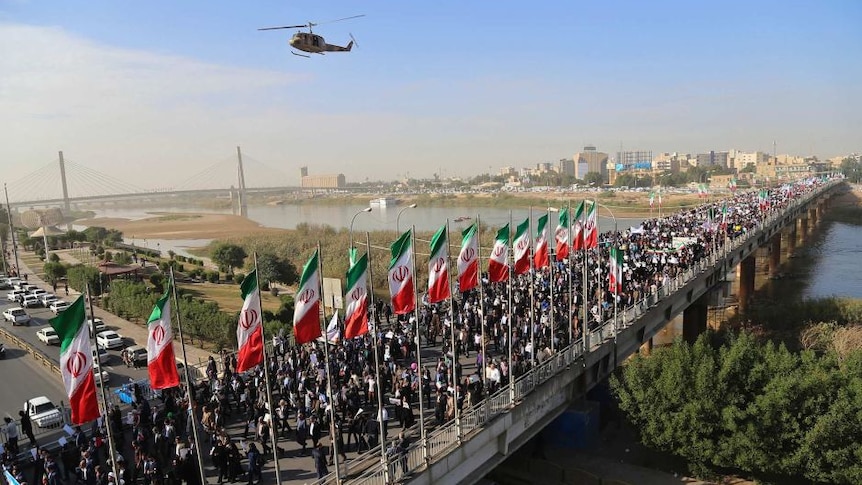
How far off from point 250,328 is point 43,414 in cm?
1447

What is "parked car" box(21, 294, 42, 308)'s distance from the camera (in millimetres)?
48406

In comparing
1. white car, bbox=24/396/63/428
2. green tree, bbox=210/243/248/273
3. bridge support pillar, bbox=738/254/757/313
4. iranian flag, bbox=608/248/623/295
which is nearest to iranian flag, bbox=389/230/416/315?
iranian flag, bbox=608/248/623/295

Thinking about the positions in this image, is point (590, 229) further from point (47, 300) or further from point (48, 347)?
point (47, 300)

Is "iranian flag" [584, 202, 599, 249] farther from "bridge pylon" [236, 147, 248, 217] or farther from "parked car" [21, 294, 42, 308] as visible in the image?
"bridge pylon" [236, 147, 248, 217]

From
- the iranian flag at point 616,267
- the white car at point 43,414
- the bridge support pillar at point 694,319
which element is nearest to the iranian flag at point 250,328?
the white car at point 43,414

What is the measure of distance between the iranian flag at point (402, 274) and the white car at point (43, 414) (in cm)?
1417

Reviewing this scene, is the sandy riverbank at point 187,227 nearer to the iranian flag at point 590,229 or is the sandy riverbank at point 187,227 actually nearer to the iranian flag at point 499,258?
the iranian flag at point 590,229

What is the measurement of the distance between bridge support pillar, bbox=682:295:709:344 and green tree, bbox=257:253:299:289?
Answer: 3359cm

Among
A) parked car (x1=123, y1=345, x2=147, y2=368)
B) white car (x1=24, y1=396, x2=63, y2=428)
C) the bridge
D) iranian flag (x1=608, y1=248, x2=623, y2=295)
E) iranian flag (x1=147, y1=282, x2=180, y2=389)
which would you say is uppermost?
iranian flag (x1=147, y1=282, x2=180, y2=389)

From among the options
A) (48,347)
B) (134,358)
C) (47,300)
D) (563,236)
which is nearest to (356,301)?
(563,236)

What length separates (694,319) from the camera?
37312 mm

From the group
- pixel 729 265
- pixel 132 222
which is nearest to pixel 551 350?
pixel 729 265

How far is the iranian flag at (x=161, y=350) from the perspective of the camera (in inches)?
437

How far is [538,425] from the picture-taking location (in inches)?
758
